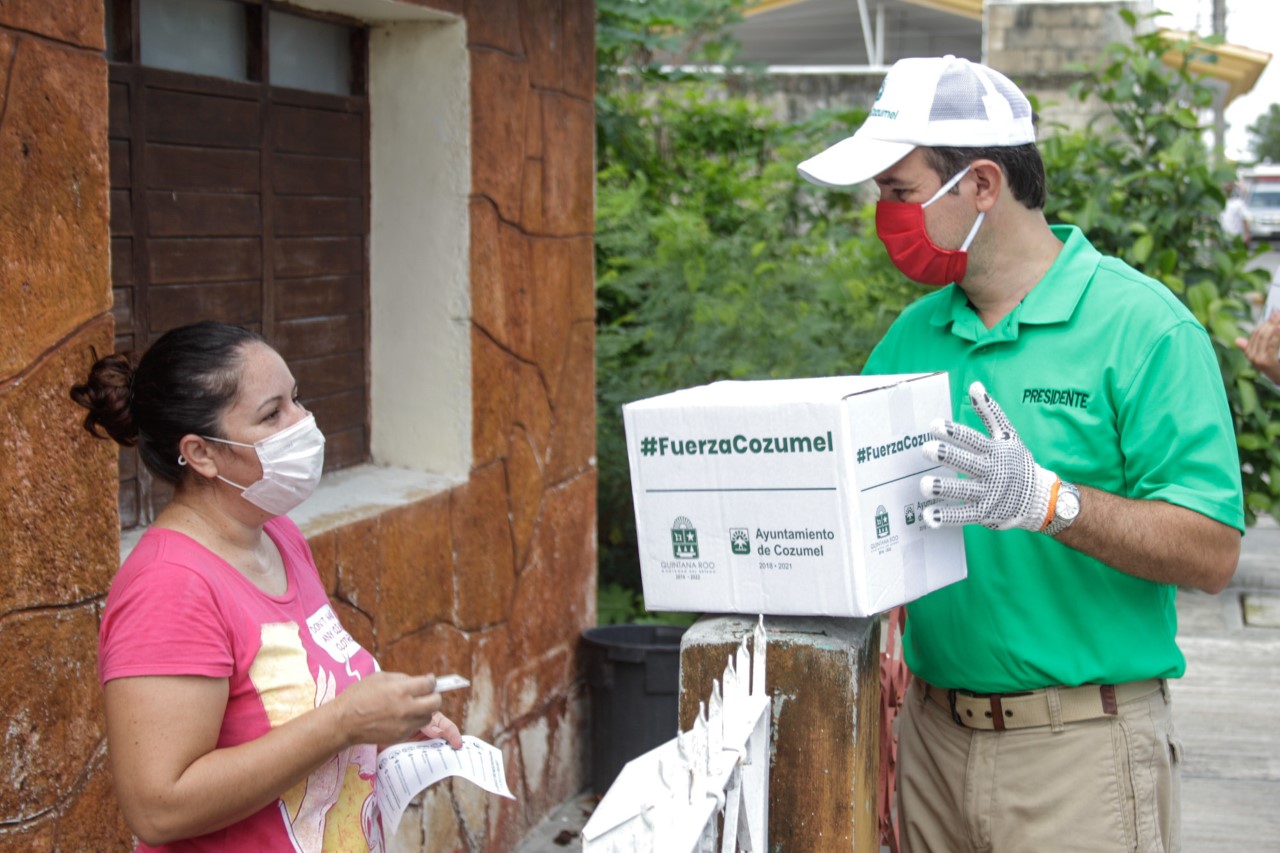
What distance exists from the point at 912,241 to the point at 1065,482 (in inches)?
21.4

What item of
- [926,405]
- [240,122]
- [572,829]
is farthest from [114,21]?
[572,829]

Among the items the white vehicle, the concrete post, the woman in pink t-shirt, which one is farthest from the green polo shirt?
the white vehicle

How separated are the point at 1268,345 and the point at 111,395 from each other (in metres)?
3.24

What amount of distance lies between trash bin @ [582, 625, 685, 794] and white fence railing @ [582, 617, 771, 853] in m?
2.70

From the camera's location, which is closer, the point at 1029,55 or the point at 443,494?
the point at 443,494

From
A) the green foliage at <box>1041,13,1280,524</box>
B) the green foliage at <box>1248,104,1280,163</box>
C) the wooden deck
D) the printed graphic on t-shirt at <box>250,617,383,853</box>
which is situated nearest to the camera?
the printed graphic on t-shirt at <box>250,617,383,853</box>

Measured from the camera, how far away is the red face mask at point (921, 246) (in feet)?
8.46

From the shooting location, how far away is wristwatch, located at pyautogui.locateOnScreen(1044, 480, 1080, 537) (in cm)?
222

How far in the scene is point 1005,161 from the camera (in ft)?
8.39

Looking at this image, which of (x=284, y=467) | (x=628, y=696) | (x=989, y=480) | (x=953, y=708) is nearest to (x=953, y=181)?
(x=989, y=480)

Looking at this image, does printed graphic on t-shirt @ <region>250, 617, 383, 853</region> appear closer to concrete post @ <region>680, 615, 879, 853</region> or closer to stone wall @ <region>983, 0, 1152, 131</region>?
concrete post @ <region>680, 615, 879, 853</region>

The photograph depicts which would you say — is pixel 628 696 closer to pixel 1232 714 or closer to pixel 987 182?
pixel 1232 714

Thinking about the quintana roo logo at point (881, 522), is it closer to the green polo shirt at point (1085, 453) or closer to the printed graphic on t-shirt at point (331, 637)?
the green polo shirt at point (1085, 453)

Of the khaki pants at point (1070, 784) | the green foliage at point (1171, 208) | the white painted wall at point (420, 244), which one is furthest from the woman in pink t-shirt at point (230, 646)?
the green foliage at point (1171, 208)
